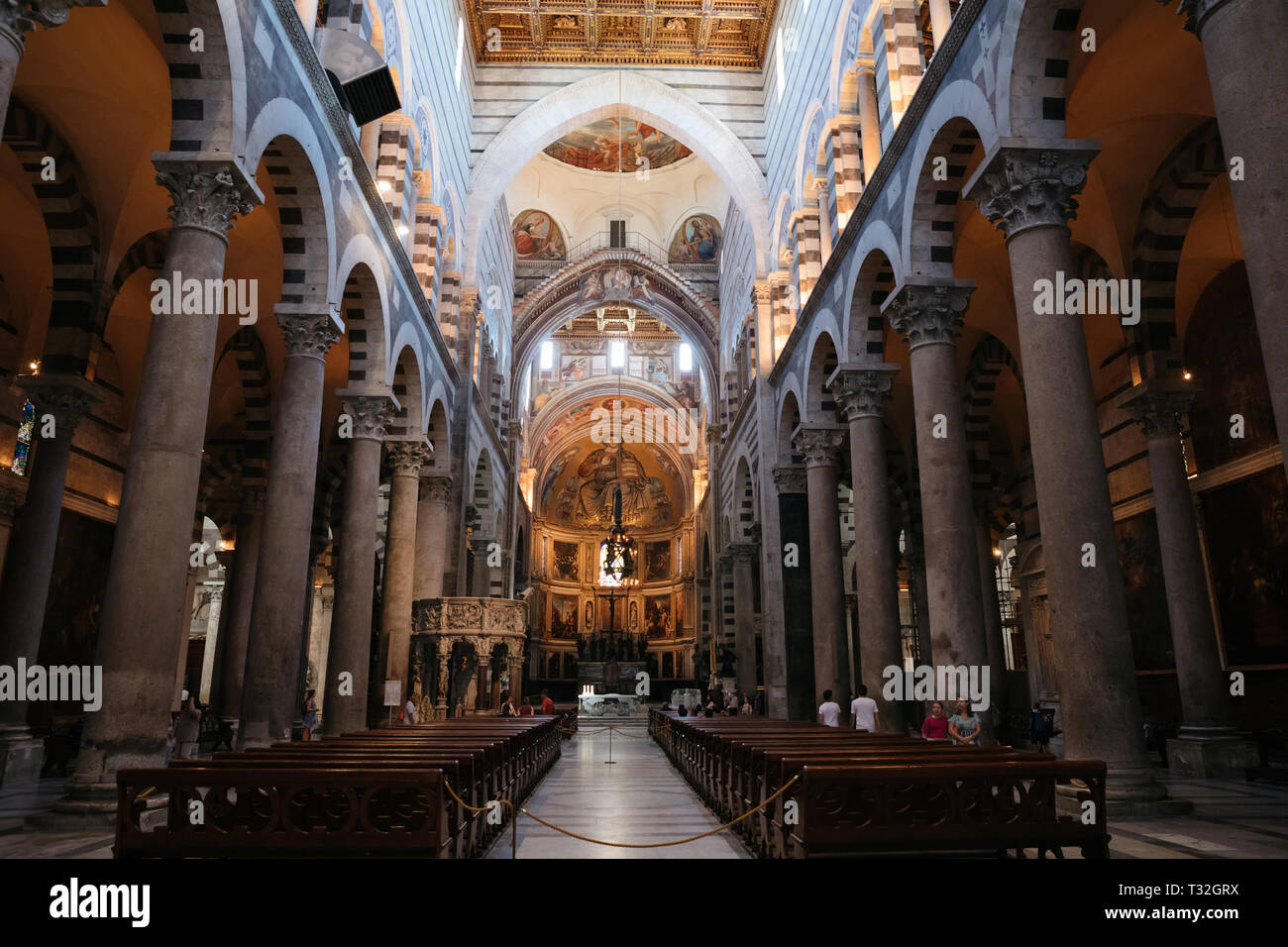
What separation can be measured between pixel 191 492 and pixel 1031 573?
18.1 m

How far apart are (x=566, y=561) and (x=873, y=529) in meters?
37.1

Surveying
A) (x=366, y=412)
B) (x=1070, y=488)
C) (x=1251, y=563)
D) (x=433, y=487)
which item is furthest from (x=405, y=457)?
(x=1251, y=563)

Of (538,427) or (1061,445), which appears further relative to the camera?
(538,427)

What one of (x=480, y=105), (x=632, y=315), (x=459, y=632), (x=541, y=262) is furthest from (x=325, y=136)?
(x=632, y=315)

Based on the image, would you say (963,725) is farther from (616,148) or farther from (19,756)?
(616,148)

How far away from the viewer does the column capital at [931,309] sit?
10453 millimetres

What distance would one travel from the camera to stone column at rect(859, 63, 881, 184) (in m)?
14.2

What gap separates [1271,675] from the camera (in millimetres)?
11773

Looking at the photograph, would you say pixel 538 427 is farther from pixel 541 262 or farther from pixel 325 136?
pixel 325 136

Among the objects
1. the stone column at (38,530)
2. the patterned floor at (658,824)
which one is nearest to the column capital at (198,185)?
the stone column at (38,530)

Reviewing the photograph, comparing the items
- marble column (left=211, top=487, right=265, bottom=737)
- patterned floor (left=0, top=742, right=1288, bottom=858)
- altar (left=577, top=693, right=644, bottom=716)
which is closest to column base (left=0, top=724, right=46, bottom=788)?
patterned floor (left=0, top=742, right=1288, bottom=858)

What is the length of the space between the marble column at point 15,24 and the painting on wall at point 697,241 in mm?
28489

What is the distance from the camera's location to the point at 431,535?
19000 mm
